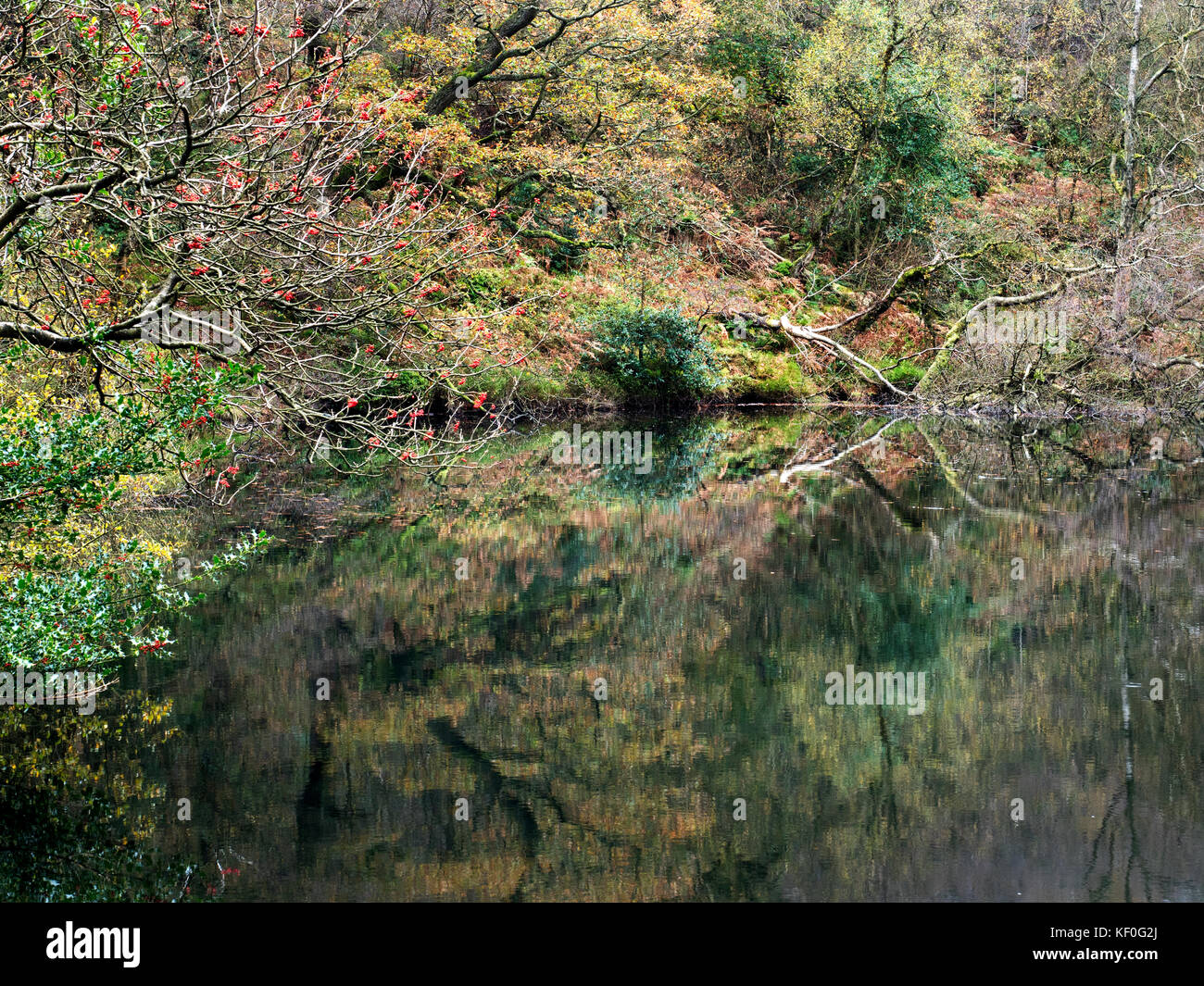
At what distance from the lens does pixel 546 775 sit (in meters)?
5.99

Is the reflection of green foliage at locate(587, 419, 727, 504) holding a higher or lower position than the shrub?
lower

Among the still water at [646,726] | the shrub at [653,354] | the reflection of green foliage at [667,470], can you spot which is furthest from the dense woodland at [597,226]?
the reflection of green foliage at [667,470]

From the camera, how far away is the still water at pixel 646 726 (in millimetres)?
5039

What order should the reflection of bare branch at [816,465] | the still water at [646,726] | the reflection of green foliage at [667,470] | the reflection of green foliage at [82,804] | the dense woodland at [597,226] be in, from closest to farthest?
the reflection of green foliage at [82,804], the still water at [646,726], the dense woodland at [597,226], the reflection of green foliage at [667,470], the reflection of bare branch at [816,465]

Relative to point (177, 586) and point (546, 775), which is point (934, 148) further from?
point (546, 775)

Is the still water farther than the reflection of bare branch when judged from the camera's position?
No

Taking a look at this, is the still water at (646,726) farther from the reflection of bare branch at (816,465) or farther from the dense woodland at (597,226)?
the reflection of bare branch at (816,465)

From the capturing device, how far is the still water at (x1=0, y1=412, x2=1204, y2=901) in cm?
504

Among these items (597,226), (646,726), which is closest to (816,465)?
(597,226)

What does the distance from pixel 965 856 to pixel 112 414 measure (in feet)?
15.8

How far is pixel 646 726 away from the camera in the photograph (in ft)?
22.1

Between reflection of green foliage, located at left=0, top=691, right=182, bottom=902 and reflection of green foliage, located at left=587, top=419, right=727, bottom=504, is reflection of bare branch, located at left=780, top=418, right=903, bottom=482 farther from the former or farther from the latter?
reflection of green foliage, located at left=0, top=691, right=182, bottom=902

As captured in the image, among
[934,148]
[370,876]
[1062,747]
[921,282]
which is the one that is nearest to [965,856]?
[1062,747]

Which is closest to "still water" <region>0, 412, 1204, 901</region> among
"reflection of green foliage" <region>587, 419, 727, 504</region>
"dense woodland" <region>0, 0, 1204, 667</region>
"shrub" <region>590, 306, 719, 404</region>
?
"dense woodland" <region>0, 0, 1204, 667</region>
